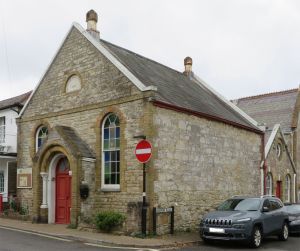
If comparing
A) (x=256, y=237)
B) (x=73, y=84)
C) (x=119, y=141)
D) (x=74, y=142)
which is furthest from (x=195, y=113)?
(x=256, y=237)

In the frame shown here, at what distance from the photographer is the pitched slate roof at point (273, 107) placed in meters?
31.6

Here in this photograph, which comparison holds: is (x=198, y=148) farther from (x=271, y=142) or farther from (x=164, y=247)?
(x=271, y=142)

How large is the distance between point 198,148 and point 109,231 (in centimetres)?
497

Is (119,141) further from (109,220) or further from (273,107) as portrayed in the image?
(273,107)

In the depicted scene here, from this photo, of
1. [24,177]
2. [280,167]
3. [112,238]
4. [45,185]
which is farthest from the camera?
[280,167]

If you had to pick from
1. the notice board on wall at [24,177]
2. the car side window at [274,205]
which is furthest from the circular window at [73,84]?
the car side window at [274,205]

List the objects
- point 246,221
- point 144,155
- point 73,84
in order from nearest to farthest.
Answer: point 246,221 < point 144,155 < point 73,84

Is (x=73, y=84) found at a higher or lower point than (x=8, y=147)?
higher

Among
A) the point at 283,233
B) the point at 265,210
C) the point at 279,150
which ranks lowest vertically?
the point at 283,233

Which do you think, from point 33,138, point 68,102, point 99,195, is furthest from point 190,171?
point 33,138

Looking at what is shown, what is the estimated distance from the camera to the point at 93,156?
17312 millimetres

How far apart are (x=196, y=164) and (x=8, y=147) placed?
1186cm

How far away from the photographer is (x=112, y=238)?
14148mm

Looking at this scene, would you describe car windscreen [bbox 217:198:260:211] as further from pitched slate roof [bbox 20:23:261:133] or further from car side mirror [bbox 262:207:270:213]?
pitched slate roof [bbox 20:23:261:133]
